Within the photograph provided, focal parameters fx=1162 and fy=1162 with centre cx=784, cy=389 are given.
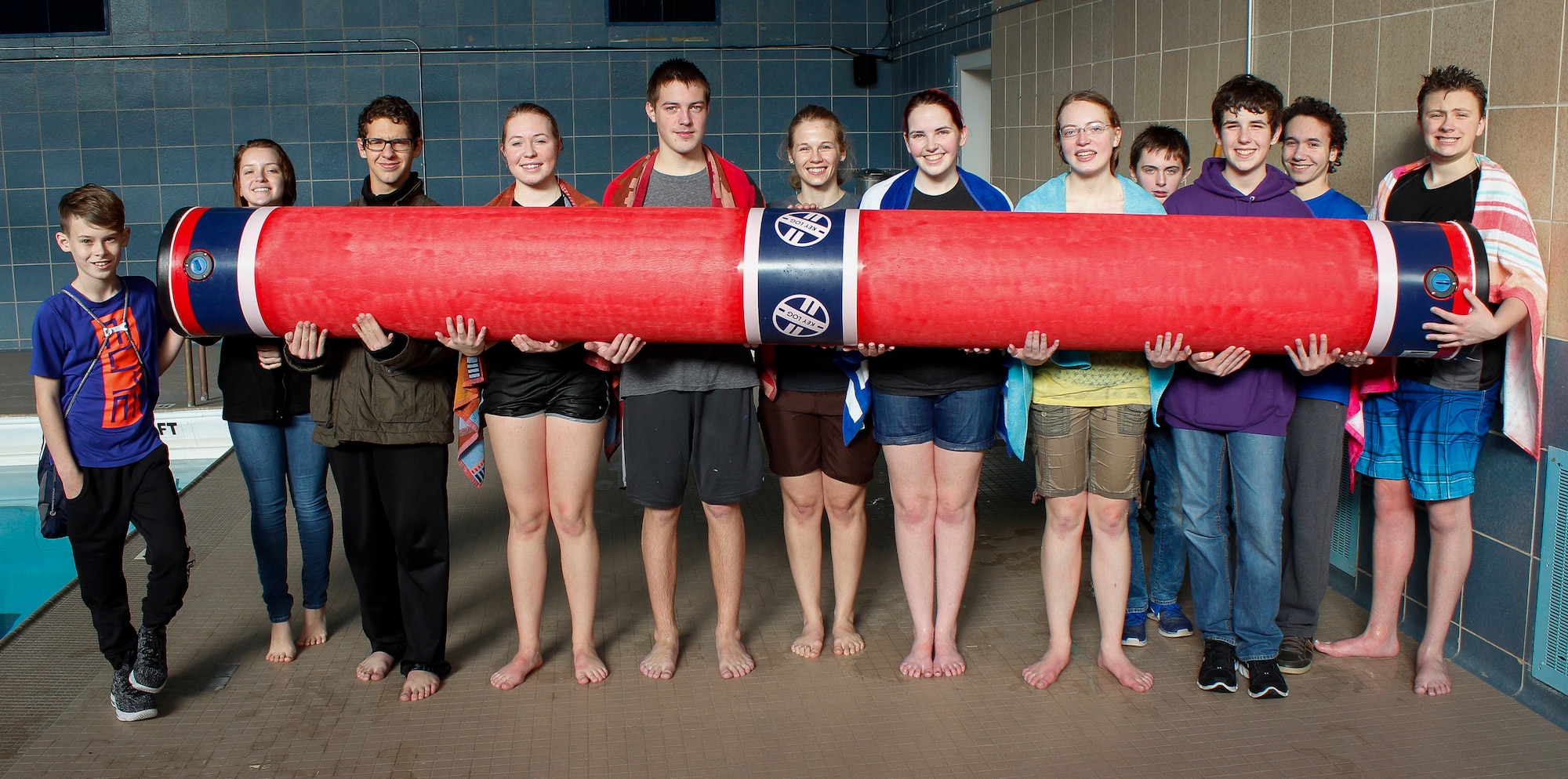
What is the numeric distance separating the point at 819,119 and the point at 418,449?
1.09 metres

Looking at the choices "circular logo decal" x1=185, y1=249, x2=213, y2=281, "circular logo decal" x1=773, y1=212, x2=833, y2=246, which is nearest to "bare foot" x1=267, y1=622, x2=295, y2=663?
"circular logo decal" x1=185, y1=249, x2=213, y2=281

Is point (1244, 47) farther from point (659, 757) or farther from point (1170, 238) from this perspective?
point (659, 757)

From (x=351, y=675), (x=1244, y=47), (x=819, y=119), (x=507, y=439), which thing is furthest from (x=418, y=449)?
(x=1244, y=47)

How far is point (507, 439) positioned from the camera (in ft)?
7.81

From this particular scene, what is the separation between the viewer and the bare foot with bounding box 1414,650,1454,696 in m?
2.42

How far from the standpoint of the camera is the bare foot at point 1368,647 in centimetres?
259

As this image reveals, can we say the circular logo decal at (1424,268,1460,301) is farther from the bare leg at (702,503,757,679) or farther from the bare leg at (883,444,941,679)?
the bare leg at (702,503,757,679)

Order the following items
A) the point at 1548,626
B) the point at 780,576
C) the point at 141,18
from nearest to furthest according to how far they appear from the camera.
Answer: the point at 1548,626 → the point at 780,576 → the point at 141,18

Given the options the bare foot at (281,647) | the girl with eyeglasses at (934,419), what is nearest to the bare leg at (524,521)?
the bare foot at (281,647)

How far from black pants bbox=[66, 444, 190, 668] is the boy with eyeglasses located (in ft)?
1.05

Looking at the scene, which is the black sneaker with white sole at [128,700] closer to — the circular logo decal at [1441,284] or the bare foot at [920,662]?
the bare foot at [920,662]

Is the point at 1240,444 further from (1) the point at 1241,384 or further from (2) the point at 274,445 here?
(2) the point at 274,445

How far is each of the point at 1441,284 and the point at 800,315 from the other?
3.74 feet

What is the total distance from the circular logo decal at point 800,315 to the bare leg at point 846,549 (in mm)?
538
